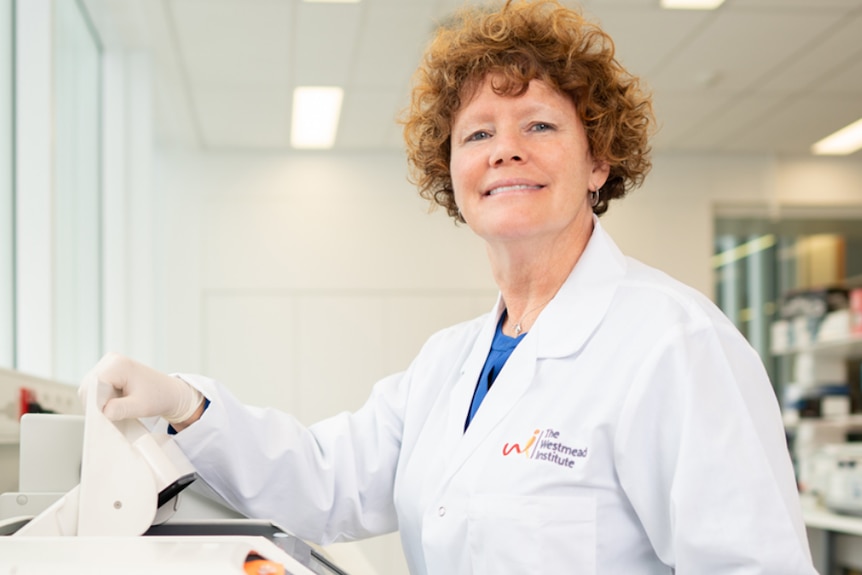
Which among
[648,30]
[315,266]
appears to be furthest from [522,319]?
[315,266]

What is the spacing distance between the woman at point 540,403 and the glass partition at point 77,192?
252 cm

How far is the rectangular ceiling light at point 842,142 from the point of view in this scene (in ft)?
18.8

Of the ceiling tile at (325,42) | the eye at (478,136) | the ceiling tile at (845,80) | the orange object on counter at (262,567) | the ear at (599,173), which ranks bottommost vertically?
the orange object on counter at (262,567)

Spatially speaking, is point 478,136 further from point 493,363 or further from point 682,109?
point 682,109

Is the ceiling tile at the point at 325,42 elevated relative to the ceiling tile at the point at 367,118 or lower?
elevated

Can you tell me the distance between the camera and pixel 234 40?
429 cm

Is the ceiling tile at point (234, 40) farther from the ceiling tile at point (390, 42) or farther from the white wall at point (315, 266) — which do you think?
the white wall at point (315, 266)

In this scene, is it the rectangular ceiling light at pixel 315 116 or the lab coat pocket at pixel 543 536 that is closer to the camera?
the lab coat pocket at pixel 543 536

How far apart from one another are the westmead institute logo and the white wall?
181 inches

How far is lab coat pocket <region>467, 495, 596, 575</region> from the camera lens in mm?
1225

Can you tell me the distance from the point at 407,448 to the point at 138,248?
3454 mm

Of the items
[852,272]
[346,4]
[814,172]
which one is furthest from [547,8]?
[852,272]

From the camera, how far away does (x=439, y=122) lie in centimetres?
165

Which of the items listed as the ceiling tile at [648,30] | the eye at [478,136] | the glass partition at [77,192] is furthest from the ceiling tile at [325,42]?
the eye at [478,136]
